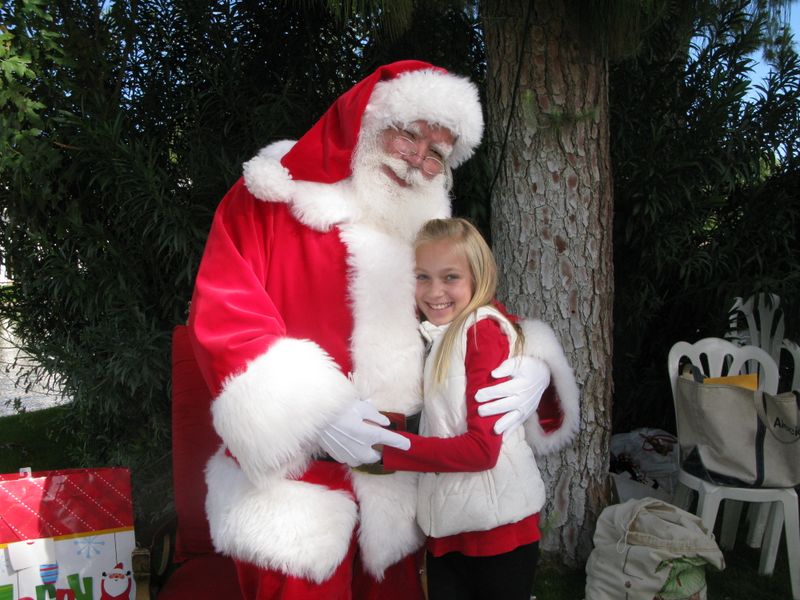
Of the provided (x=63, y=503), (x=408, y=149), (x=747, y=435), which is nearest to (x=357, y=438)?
(x=408, y=149)

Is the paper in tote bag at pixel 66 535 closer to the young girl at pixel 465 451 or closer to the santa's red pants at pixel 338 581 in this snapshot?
the santa's red pants at pixel 338 581

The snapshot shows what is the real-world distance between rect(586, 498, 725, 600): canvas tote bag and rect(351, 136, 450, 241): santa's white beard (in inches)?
58.6

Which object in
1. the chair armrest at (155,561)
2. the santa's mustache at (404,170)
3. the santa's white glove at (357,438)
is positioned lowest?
the chair armrest at (155,561)

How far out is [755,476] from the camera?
8.68 feet

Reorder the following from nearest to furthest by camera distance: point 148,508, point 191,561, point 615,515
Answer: point 191,561
point 615,515
point 148,508

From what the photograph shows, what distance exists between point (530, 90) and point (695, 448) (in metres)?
1.60

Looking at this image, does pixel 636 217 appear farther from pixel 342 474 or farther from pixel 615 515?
pixel 342 474

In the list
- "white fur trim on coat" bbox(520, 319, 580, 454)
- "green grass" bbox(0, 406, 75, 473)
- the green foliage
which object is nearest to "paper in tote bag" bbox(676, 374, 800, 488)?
the green foliage

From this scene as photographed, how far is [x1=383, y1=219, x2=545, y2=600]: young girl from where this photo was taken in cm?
150

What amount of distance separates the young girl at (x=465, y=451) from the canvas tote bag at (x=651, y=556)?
0.96 m

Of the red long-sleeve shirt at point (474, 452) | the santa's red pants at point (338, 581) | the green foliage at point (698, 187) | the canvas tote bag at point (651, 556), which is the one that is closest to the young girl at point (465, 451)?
the red long-sleeve shirt at point (474, 452)

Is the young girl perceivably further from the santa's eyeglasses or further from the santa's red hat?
the santa's red hat

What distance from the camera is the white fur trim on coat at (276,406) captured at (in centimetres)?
142

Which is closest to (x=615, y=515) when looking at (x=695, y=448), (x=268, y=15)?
(x=695, y=448)
